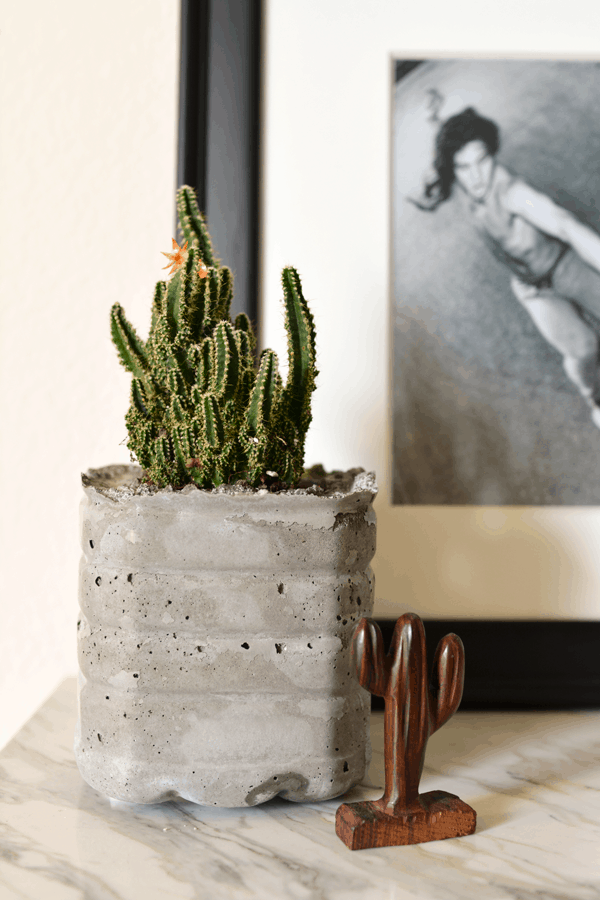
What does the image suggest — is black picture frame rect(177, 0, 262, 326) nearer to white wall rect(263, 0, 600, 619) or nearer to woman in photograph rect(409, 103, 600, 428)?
white wall rect(263, 0, 600, 619)

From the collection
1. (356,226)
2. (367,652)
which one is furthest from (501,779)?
(356,226)

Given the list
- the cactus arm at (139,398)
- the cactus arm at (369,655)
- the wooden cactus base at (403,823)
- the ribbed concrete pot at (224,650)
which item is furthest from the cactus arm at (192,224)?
the wooden cactus base at (403,823)

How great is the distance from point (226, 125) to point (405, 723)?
620 mm

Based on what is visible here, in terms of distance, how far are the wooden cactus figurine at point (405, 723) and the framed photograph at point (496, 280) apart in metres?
0.29

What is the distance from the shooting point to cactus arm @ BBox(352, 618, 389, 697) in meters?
0.48

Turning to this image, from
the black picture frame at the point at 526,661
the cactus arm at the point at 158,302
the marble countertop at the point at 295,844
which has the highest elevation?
the cactus arm at the point at 158,302

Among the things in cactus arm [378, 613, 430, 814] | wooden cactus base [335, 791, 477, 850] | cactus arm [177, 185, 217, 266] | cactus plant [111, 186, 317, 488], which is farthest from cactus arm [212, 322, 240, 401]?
wooden cactus base [335, 791, 477, 850]

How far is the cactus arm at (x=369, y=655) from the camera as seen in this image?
479 mm

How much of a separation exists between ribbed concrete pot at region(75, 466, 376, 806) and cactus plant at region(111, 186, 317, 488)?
0.15 feet

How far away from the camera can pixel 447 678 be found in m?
0.50

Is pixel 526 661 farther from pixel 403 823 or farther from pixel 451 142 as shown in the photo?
pixel 451 142

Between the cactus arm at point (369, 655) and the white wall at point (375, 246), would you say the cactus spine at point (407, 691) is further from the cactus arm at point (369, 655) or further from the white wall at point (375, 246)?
the white wall at point (375, 246)

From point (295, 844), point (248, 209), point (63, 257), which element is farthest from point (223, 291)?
point (295, 844)

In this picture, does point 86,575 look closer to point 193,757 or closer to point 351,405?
point 193,757
